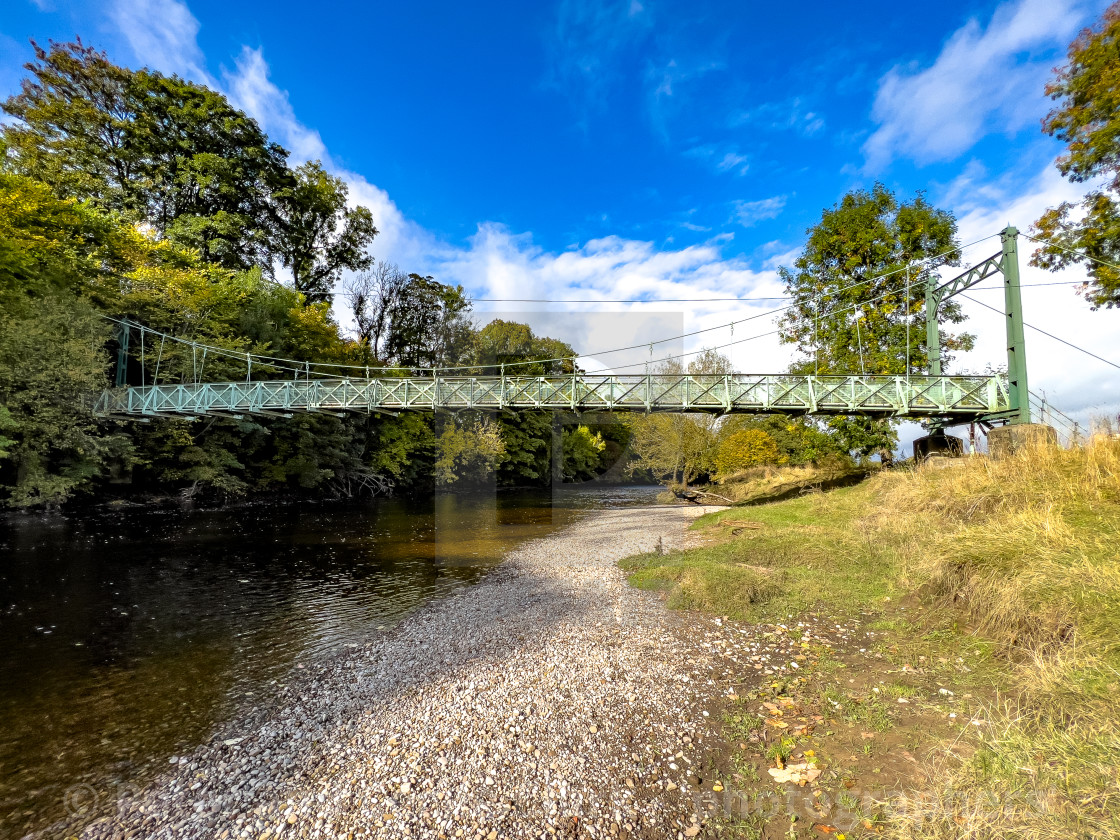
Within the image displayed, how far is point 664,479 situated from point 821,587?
83.8 ft

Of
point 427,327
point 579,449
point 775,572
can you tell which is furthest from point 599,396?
point 579,449

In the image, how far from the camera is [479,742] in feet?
12.7

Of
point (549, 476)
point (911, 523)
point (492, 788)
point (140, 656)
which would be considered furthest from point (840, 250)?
point (549, 476)

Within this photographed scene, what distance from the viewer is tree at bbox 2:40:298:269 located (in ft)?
80.8

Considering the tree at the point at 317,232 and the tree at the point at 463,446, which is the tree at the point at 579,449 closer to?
the tree at the point at 463,446

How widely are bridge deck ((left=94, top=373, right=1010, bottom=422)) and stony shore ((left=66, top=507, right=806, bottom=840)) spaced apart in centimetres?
1318

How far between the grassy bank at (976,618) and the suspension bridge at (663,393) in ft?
26.0

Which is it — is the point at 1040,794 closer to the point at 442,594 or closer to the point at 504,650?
the point at 504,650

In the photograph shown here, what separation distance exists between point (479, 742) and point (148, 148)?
123ft

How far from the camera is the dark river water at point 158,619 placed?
4.00 m

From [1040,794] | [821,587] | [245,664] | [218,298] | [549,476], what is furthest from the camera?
[549,476]

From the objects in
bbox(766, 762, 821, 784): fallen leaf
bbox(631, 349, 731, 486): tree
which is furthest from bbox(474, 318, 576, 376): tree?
bbox(766, 762, 821, 784): fallen leaf

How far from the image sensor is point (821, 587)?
7.07 m

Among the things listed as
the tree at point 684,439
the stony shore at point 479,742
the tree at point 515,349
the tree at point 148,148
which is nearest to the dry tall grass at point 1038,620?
the stony shore at point 479,742
